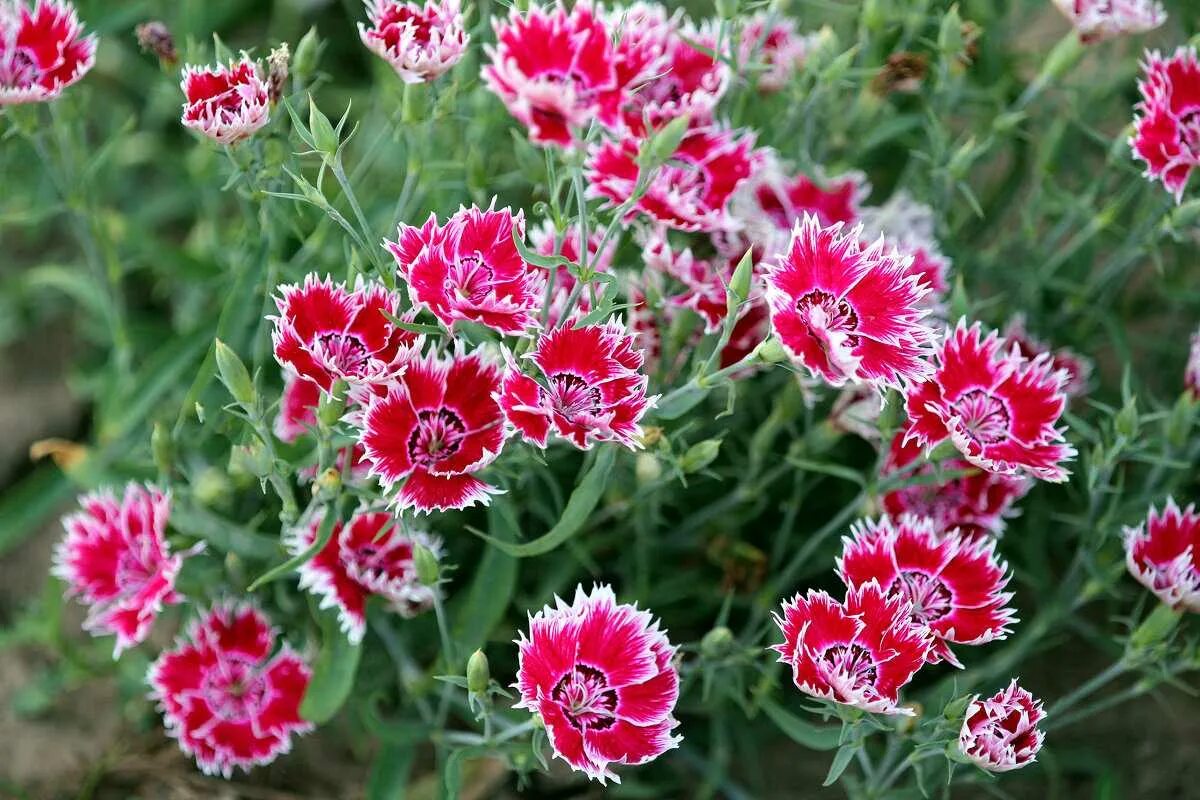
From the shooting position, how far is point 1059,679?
7.12 ft

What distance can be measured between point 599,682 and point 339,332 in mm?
471

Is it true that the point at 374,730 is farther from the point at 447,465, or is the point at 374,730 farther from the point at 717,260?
the point at 717,260

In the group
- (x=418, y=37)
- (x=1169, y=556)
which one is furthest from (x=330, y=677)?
(x=1169, y=556)

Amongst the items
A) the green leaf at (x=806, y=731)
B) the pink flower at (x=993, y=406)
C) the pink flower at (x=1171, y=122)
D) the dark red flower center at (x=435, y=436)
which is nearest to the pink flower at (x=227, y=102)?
the dark red flower center at (x=435, y=436)

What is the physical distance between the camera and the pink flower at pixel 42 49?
1572mm

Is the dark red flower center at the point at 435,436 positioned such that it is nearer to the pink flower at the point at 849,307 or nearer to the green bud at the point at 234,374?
the green bud at the point at 234,374

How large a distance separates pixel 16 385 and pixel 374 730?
1.35m

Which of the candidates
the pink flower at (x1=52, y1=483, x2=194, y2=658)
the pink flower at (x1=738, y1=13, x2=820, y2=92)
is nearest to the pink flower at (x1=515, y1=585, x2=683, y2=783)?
the pink flower at (x1=52, y1=483, x2=194, y2=658)

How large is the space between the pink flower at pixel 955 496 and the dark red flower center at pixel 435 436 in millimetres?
573

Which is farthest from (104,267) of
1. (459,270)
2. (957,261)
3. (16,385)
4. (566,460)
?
(957,261)

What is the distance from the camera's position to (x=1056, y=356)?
6.07 ft

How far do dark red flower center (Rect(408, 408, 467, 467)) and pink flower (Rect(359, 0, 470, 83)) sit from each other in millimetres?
392

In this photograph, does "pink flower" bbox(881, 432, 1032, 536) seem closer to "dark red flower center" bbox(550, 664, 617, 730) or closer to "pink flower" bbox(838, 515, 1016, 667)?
"pink flower" bbox(838, 515, 1016, 667)

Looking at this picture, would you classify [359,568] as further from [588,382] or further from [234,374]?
[588,382]
